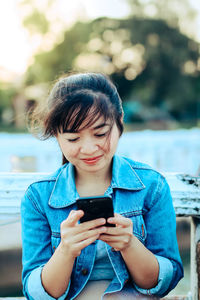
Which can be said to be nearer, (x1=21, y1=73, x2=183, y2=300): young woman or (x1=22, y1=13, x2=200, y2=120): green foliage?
(x1=21, y1=73, x2=183, y2=300): young woman

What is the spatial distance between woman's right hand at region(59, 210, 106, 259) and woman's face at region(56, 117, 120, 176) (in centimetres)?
25

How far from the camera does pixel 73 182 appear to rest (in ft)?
4.40

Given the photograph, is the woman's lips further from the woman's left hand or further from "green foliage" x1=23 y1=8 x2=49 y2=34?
"green foliage" x1=23 y1=8 x2=49 y2=34

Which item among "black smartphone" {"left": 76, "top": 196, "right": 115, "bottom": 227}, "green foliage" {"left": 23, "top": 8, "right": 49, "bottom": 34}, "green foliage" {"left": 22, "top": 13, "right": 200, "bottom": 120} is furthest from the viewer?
"green foliage" {"left": 22, "top": 13, "right": 200, "bottom": 120}

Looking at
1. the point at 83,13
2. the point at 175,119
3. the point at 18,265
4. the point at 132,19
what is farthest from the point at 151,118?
the point at 18,265

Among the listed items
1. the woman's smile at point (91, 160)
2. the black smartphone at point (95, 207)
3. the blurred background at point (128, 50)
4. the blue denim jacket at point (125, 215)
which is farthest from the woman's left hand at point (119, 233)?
the blurred background at point (128, 50)

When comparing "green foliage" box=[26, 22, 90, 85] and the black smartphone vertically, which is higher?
"green foliage" box=[26, 22, 90, 85]

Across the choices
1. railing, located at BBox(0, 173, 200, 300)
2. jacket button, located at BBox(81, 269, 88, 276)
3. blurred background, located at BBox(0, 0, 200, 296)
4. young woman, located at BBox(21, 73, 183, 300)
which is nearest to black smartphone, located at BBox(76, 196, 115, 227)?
young woman, located at BBox(21, 73, 183, 300)

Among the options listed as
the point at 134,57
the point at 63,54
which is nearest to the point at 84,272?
the point at 63,54

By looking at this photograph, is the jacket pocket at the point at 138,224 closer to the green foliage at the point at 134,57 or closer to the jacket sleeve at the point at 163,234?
the jacket sleeve at the point at 163,234

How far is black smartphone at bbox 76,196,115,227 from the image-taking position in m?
1.02

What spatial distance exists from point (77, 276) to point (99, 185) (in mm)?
346

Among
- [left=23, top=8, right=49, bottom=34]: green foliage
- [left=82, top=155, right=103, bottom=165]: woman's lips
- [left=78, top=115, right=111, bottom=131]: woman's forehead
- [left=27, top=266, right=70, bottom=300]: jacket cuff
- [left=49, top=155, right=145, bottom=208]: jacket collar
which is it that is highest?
[left=23, top=8, right=49, bottom=34]: green foliage

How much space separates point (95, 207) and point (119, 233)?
5.0 inches
